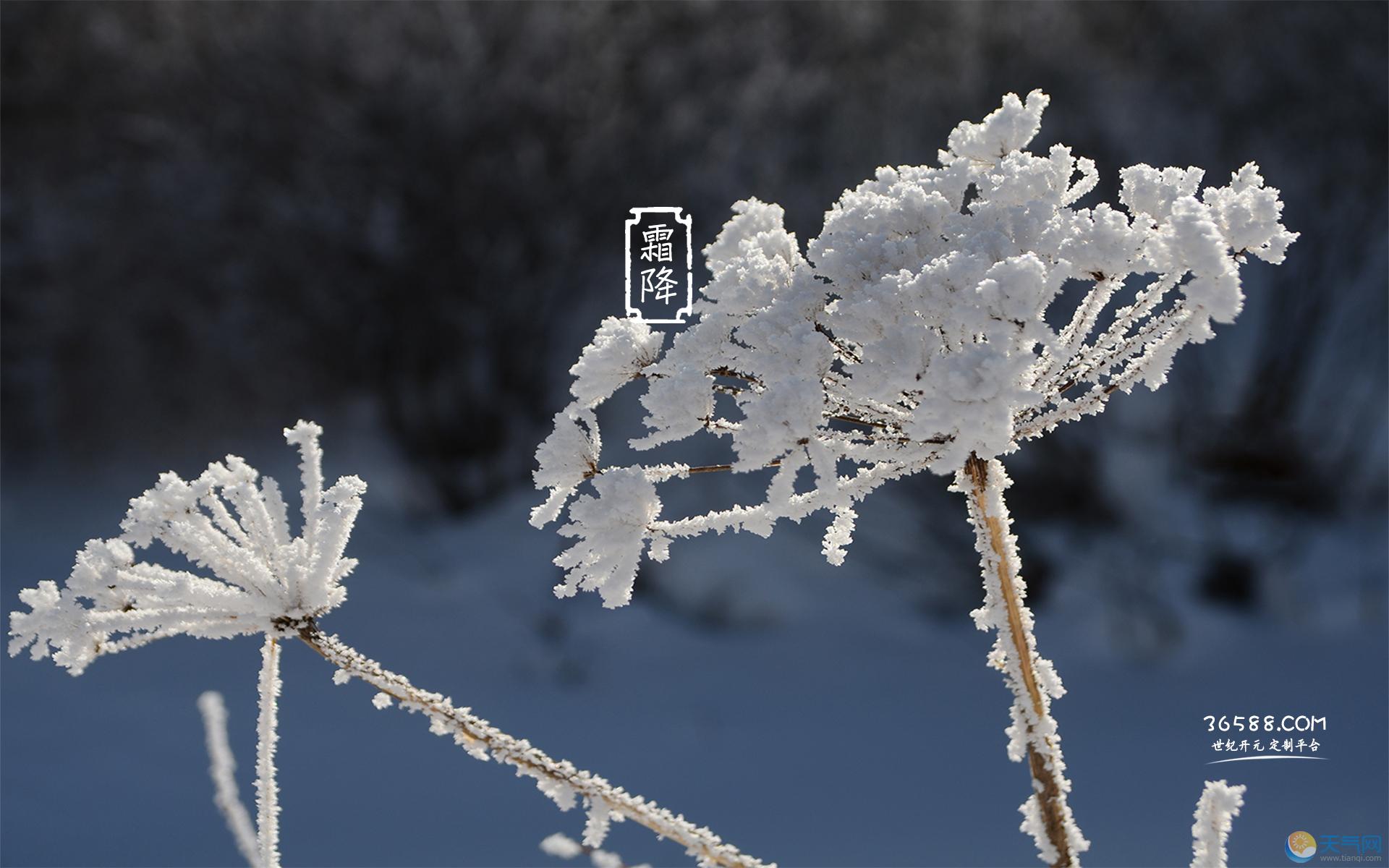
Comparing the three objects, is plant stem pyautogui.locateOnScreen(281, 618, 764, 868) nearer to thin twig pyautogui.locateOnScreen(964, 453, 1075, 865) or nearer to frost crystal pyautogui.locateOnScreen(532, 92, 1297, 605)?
frost crystal pyautogui.locateOnScreen(532, 92, 1297, 605)

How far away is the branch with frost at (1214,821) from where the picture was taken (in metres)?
3.58

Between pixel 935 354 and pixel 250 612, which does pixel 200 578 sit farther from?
pixel 935 354

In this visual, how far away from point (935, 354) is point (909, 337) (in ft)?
0.40

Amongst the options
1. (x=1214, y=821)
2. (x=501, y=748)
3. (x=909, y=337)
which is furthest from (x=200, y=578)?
(x=1214, y=821)

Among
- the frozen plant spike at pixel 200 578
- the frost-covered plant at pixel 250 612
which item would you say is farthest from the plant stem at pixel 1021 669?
the frozen plant spike at pixel 200 578

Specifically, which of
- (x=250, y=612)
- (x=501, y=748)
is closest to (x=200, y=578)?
A: (x=250, y=612)

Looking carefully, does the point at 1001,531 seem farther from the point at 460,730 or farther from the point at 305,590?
the point at 305,590

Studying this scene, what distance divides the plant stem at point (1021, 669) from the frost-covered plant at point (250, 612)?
1168mm

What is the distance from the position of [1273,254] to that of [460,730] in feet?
11.4

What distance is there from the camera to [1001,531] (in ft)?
12.5

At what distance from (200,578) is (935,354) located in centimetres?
288

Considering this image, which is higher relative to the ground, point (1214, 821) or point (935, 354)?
point (935, 354)

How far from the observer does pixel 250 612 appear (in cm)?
367

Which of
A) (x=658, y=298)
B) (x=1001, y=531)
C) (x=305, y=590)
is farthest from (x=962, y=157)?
(x=658, y=298)
